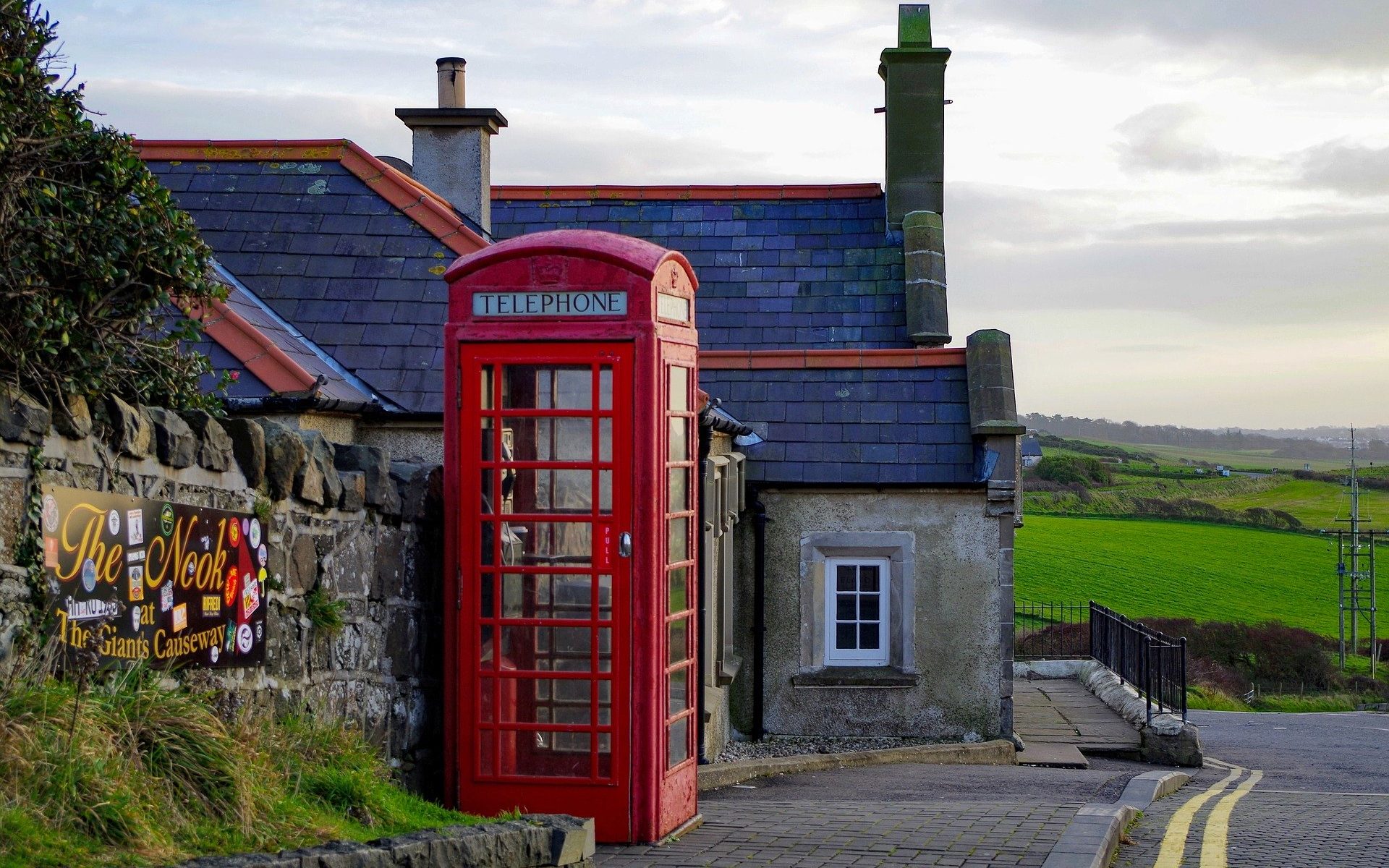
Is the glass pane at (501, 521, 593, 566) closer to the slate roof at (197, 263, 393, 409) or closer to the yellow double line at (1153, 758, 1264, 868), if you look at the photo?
the slate roof at (197, 263, 393, 409)

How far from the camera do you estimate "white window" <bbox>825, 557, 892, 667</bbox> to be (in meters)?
16.2

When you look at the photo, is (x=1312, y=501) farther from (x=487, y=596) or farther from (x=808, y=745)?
(x=487, y=596)

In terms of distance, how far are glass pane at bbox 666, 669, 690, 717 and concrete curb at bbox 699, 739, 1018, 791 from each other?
357 cm

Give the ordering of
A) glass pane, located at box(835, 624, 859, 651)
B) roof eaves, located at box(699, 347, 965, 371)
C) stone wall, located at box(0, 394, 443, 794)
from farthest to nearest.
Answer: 1. roof eaves, located at box(699, 347, 965, 371)
2. glass pane, located at box(835, 624, 859, 651)
3. stone wall, located at box(0, 394, 443, 794)

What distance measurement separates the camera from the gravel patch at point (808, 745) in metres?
15.1

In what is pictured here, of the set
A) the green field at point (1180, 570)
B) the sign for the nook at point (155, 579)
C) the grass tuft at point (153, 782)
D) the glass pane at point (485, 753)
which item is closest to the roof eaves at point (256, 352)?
the glass pane at point (485, 753)

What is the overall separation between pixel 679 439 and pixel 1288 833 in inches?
203

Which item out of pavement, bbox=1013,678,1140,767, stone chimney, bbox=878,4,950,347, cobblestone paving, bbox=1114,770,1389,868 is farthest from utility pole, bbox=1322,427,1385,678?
cobblestone paving, bbox=1114,770,1389,868

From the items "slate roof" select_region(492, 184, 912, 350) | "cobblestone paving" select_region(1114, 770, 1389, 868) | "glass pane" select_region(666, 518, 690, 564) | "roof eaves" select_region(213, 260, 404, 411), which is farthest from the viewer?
"slate roof" select_region(492, 184, 912, 350)

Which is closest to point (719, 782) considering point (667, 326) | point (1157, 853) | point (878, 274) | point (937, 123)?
point (1157, 853)

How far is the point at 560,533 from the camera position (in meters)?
8.02

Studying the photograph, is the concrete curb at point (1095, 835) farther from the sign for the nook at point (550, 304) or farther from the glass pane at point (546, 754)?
the sign for the nook at point (550, 304)

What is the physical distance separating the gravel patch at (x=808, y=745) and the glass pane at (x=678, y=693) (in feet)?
20.7

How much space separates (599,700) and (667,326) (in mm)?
2086
